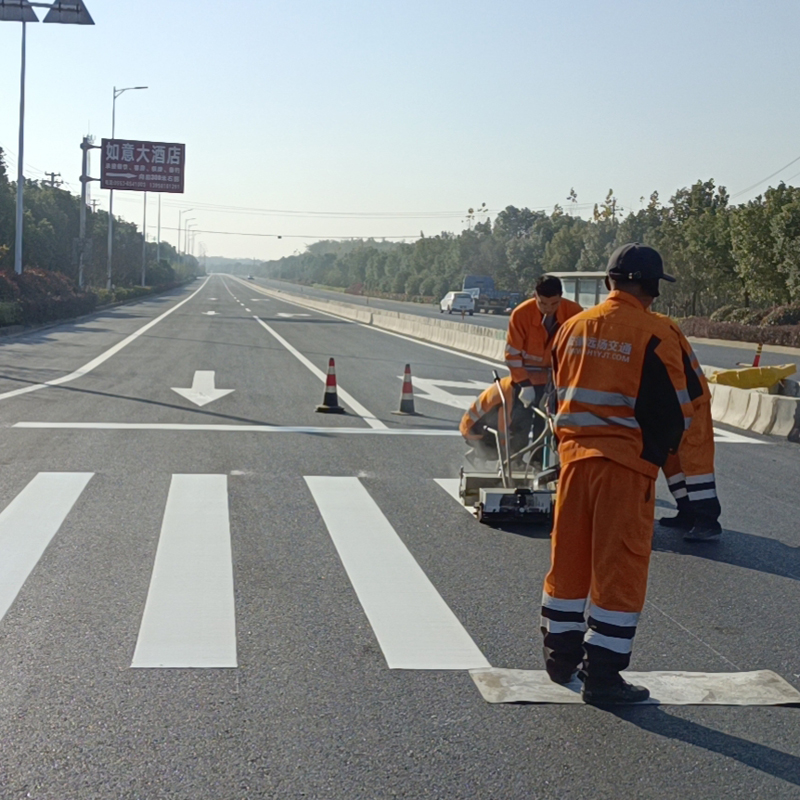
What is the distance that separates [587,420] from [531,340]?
167 inches

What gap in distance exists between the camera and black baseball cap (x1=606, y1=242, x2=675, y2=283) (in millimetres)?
4887

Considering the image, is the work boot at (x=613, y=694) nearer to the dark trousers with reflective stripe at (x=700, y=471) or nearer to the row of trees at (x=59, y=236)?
the dark trousers with reflective stripe at (x=700, y=471)

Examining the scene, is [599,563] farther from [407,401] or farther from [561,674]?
[407,401]

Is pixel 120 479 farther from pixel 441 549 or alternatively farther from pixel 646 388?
pixel 646 388

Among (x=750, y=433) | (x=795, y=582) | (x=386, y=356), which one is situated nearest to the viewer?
(x=795, y=582)

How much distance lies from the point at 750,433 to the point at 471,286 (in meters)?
64.3

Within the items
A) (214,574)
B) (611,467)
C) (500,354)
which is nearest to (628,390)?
(611,467)

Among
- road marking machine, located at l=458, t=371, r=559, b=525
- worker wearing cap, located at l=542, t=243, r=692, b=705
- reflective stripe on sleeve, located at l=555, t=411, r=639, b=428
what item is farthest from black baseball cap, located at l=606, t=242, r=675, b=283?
road marking machine, located at l=458, t=371, r=559, b=525

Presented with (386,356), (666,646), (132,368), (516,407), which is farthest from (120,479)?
(386,356)

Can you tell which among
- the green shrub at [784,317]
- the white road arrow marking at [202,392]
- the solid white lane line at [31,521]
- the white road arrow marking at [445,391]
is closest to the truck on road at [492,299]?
the green shrub at [784,317]

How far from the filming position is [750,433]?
1502cm

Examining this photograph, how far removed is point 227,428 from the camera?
520 inches

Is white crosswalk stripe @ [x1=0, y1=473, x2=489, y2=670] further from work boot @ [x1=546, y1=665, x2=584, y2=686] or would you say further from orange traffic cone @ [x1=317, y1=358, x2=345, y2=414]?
Result: orange traffic cone @ [x1=317, y1=358, x2=345, y2=414]

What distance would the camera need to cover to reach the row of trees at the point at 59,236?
56.7m
